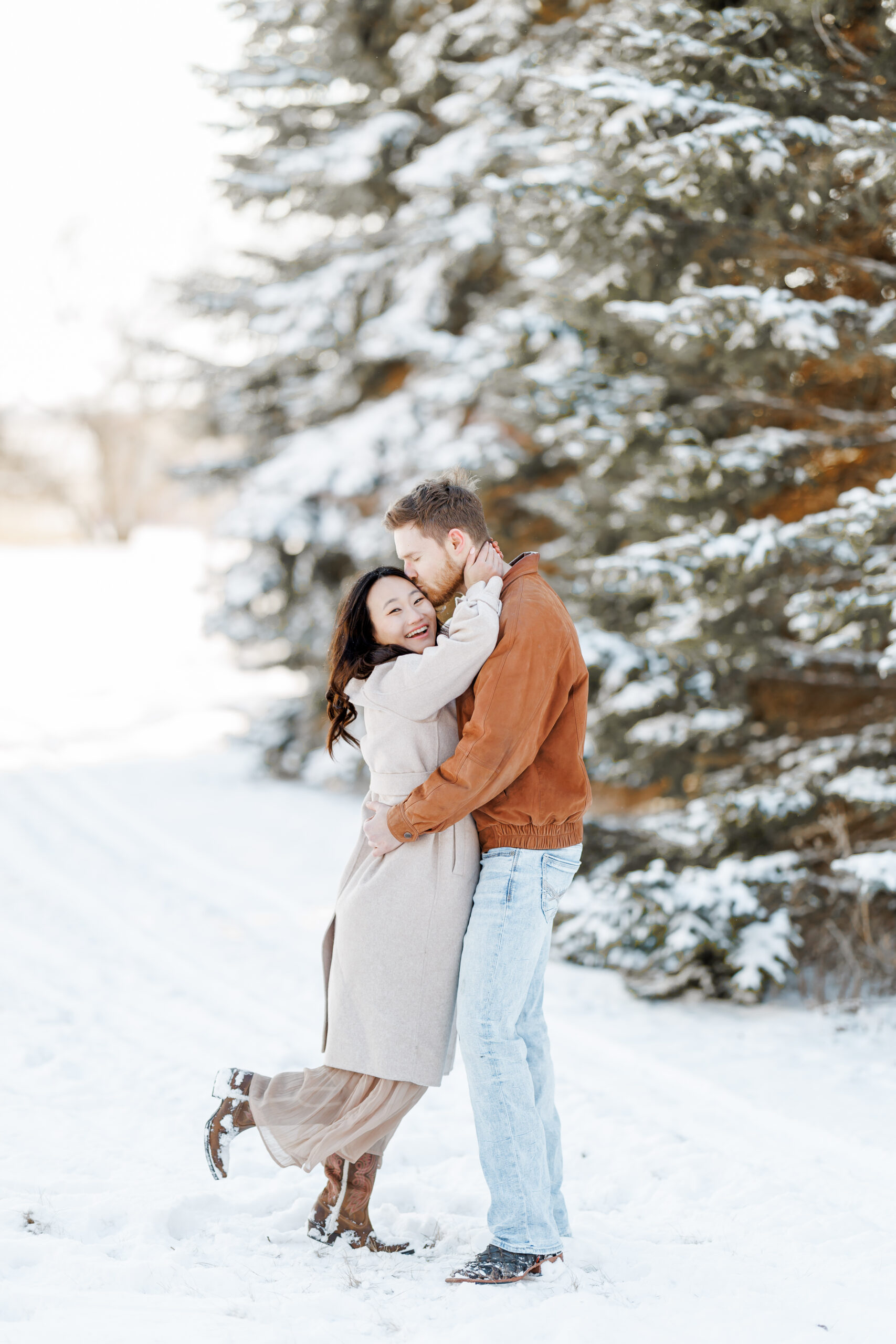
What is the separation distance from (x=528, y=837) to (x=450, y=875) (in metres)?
0.23

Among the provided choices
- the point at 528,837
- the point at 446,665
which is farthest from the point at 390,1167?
the point at 446,665

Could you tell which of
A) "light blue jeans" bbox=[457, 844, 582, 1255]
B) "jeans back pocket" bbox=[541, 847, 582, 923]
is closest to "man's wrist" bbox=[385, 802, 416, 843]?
"light blue jeans" bbox=[457, 844, 582, 1255]

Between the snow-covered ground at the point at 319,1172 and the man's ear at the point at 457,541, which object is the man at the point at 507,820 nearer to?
the man's ear at the point at 457,541

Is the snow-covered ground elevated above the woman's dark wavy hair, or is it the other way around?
the woman's dark wavy hair

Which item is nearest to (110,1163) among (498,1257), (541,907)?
(498,1257)

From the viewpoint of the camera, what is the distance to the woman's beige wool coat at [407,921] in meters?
2.76

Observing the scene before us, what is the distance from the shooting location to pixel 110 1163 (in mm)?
3482

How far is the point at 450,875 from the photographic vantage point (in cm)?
278

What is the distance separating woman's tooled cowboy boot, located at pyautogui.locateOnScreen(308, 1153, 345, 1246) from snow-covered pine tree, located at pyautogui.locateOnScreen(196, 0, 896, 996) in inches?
98.3

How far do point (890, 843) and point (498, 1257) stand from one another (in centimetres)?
334

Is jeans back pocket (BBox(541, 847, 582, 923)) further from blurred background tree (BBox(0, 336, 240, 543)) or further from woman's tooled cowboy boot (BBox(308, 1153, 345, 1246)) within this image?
blurred background tree (BBox(0, 336, 240, 543))

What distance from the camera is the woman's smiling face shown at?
112 inches

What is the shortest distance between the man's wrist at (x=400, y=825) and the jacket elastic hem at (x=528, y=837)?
8.4 inches

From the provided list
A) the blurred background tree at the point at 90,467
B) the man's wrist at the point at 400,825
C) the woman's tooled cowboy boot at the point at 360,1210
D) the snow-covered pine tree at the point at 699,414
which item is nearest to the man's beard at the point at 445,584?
the man's wrist at the point at 400,825
